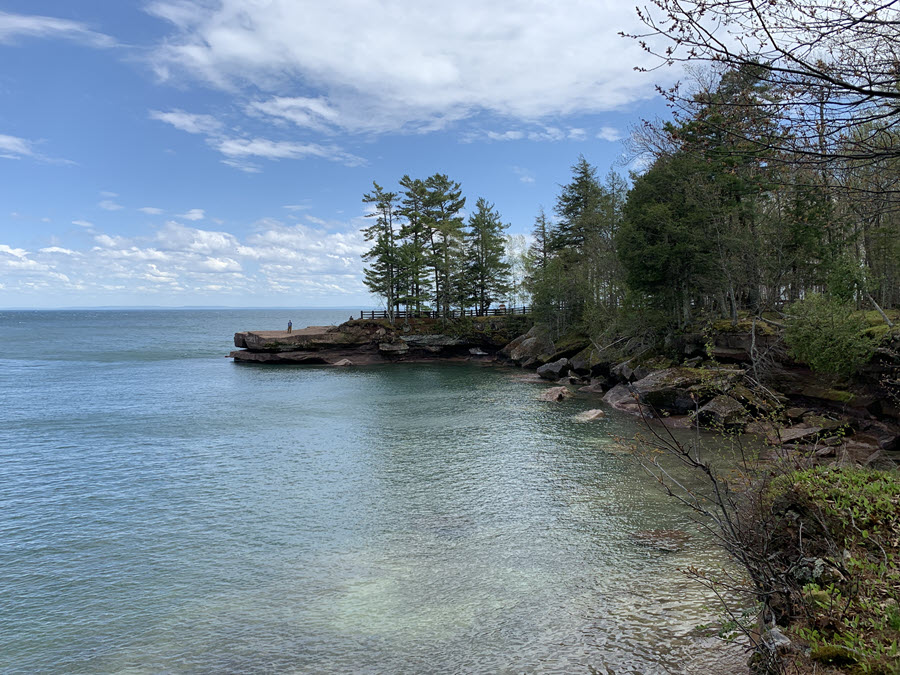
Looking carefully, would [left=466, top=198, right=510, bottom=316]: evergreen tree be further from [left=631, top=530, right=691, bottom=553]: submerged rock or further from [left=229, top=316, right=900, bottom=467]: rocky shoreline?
[left=631, top=530, right=691, bottom=553]: submerged rock

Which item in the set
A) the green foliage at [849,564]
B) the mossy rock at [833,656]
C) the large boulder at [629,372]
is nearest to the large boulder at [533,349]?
the large boulder at [629,372]

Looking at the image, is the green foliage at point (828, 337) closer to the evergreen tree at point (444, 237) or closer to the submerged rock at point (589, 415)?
the submerged rock at point (589, 415)

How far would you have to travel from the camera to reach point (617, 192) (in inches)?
1884

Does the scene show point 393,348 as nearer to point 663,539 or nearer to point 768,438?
point 663,539

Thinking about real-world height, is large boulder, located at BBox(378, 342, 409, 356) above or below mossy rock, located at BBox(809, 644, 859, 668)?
above

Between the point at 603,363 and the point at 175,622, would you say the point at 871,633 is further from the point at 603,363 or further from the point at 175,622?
the point at 603,363

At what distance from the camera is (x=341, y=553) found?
1261 cm

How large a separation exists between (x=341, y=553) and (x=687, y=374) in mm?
22649

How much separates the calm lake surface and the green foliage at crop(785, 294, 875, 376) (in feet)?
27.3

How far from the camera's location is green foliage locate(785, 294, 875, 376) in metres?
20.7

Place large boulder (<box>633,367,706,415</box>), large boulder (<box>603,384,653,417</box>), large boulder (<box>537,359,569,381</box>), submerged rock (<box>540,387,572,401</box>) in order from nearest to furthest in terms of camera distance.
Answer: large boulder (<box>633,367,706,415</box>) < large boulder (<box>603,384,653,417</box>) < submerged rock (<box>540,387,572,401</box>) < large boulder (<box>537,359,569,381</box>)

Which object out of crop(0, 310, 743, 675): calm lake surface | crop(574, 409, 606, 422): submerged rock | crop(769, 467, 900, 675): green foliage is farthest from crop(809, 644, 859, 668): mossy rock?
crop(574, 409, 606, 422): submerged rock

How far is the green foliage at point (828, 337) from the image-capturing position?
2073cm

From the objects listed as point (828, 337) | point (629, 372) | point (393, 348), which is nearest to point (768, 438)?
point (828, 337)
